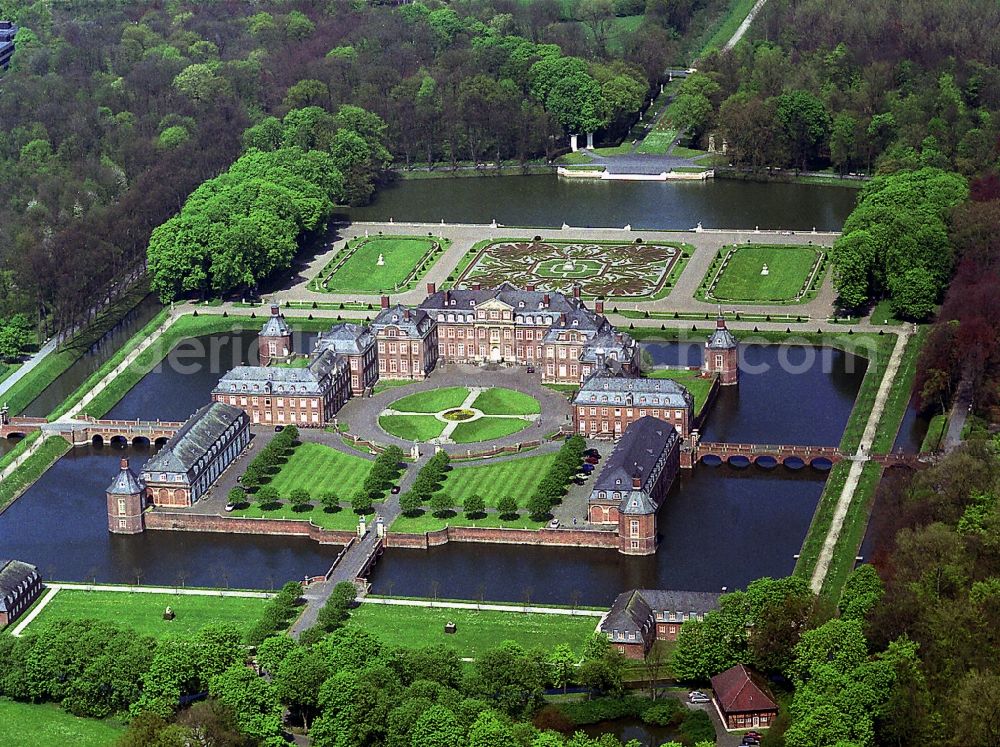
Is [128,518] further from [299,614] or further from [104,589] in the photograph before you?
[299,614]

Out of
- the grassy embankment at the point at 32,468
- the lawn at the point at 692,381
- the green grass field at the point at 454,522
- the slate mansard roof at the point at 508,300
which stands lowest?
the lawn at the point at 692,381

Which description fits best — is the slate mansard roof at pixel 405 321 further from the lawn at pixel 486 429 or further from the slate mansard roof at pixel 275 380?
the lawn at pixel 486 429

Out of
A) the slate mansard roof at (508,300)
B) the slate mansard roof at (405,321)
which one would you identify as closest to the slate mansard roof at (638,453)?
the slate mansard roof at (508,300)

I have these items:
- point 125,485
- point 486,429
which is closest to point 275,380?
point 486,429

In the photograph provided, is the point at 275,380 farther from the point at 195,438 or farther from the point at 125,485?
the point at 125,485

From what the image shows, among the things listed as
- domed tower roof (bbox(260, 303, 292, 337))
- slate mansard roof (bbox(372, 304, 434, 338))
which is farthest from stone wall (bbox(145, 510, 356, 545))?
domed tower roof (bbox(260, 303, 292, 337))

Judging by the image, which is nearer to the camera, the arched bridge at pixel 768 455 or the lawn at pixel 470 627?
the lawn at pixel 470 627

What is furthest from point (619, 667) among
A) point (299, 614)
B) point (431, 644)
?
point (299, 614)

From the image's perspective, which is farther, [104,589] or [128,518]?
[128,518]
